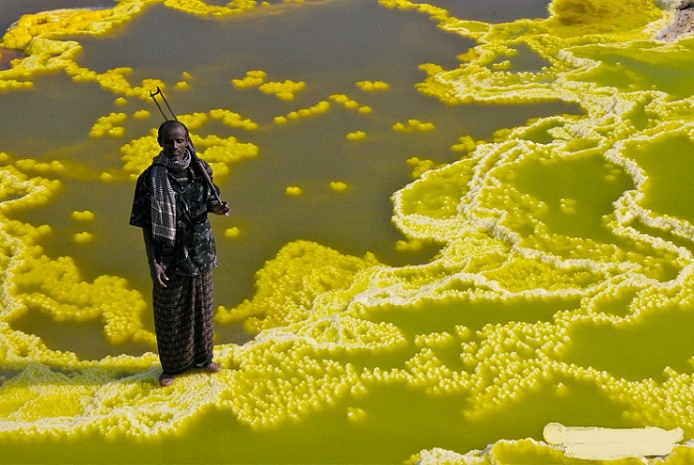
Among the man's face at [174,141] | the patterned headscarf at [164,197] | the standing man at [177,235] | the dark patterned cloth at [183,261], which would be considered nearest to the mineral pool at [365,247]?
the dark patterned cloth at [183,261]

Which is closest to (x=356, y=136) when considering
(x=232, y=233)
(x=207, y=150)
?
(x=207, y=150)

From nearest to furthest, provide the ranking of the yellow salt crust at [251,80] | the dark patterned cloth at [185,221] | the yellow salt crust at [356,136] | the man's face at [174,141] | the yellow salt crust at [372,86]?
the man's face at [174,141] → the dark patterned cloth at [185,221] → the yellow salt crust at [356,136] → the yellow salt crust at [372,86] → the yellow salt crust at [251,80]

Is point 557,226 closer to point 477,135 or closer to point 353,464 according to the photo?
point 477,135

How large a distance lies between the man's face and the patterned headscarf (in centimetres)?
6

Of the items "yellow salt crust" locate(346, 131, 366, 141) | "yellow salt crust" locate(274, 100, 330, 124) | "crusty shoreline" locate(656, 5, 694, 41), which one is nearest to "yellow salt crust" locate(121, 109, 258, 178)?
"yellow salt crust" locate(274, 100, 330, 124)

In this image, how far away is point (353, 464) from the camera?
18.0 ft

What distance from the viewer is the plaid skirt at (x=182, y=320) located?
5.43 meters

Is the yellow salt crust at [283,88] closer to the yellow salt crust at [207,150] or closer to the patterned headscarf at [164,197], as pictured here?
the yellow salt crust at [207,150]

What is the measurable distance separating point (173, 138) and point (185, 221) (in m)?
0.74

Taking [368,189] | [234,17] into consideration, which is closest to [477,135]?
[368,189]

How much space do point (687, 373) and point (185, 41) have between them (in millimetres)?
13771

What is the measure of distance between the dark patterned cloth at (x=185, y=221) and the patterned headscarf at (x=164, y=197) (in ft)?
0.22

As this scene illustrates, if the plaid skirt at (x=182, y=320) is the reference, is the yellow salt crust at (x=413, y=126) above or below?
below

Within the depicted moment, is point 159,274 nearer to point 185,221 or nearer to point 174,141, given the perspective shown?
point 185,221
